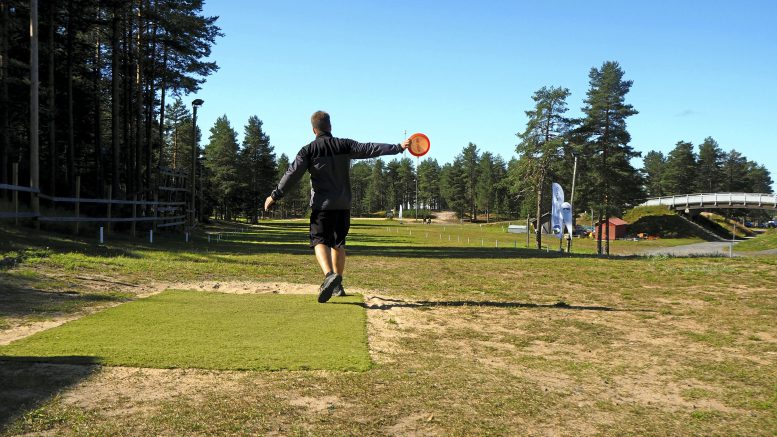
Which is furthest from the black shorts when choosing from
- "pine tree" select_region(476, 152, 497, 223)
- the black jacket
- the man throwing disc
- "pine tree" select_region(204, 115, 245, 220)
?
"pine tree" select_region(476, 152, 497, 223)

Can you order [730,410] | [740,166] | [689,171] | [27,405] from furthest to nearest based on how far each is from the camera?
1. [740,166]
2. [689,171]
3. [730,410]
4. [27,405]

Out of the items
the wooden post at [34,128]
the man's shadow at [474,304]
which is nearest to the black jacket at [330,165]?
the man's shadow at [474,304]

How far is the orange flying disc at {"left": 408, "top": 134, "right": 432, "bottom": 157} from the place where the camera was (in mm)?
6930

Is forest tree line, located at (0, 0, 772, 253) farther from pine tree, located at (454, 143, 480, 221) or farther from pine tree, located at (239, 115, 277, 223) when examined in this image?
pine tree, located at (454, 143, 480, 221)

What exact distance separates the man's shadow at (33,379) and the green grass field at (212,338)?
0.08 metres

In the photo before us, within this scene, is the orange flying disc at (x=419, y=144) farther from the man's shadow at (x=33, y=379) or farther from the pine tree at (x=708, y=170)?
the pine tree at (x=708, y=170)

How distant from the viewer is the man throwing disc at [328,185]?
7.05 m

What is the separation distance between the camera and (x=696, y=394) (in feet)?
12.8

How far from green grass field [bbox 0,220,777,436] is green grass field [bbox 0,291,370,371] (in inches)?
4.5

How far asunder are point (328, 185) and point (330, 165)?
0.91 feet

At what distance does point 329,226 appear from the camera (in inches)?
283

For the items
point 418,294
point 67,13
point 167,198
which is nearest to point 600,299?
point 418,294

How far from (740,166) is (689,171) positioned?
24771mm

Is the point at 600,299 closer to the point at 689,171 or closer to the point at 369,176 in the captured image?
the point at 689,171
